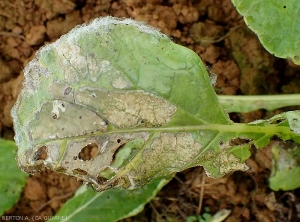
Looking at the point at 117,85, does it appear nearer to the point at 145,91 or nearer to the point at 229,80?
the point at 145,91

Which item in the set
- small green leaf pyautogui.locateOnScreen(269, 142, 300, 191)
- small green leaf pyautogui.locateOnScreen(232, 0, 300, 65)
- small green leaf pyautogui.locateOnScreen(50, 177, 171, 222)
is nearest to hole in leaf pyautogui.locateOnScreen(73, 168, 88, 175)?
small green leaf pyautogui.locateOnScreen(50, 177, 171, 222)

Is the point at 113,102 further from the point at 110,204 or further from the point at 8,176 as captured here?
the point at 8,176

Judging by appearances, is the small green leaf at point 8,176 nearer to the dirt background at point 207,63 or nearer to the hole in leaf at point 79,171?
the dirt background at point 207,63

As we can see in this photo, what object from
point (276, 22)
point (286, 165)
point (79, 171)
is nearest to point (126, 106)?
point (79, 171)

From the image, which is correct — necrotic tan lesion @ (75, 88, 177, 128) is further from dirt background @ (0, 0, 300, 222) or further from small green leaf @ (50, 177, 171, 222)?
dirt background @ (0, 0, 300, 222)

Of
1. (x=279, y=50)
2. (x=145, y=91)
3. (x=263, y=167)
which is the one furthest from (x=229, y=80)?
(x=145, y=91)
